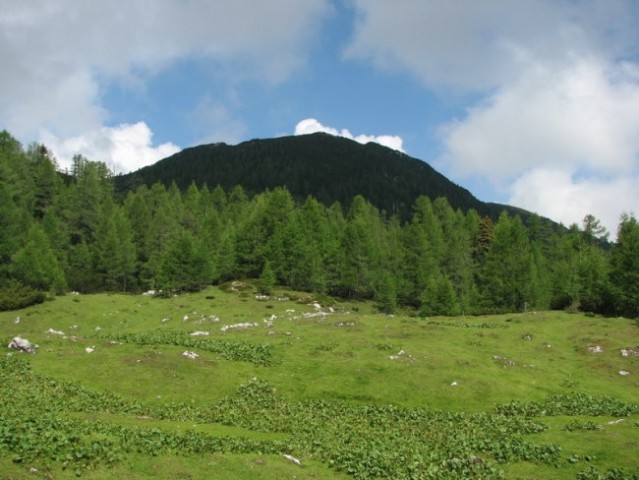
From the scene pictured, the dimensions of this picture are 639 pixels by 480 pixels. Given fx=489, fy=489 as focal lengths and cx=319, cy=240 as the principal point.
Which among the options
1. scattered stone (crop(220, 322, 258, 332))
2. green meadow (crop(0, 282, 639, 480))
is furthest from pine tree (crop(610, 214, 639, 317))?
scattered stone (crop(220, 322, 258, 332))

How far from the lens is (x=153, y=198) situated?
155000 millimetres

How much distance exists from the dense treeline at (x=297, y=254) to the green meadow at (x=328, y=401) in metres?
21.9

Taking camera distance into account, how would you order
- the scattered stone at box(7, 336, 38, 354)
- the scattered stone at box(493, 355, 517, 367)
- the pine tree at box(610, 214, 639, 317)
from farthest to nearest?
the pine tree at box(610, 214, 639, 317)
the scattered stone at box(493, 355, 517, 367)
the scattered stone at box(7, 336, 38, 354)

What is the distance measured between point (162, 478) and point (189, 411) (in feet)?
44.4

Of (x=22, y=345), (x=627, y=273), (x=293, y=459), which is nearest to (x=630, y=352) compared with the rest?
(x=627, y=273)

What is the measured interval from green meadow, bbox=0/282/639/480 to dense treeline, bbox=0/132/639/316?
21.9 metres

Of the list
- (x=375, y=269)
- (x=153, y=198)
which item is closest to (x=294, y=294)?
(x=375, y=269)

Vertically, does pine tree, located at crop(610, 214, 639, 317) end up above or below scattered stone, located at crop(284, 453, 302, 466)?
above

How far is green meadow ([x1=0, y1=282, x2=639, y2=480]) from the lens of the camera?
20.0m

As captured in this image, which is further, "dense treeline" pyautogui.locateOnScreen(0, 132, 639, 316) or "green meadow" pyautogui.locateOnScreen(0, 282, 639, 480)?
"dense treeline" pyautogui.locateOnScreen(0, 132, 639, 316)

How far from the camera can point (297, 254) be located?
4126 inches

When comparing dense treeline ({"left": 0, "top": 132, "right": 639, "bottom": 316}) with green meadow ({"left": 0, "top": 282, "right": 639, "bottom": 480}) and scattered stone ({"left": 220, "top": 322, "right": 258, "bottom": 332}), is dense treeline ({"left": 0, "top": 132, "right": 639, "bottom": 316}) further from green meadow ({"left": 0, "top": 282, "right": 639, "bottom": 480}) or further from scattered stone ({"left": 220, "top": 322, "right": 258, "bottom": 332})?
scattered stone ({"left": 220, "top": 322, "right": 258, "bottom": 332})

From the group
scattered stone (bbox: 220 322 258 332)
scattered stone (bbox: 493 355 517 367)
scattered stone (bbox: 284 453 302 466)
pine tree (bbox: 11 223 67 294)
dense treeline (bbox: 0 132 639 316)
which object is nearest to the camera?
scattered stone (bbox: 284 453 302 466)

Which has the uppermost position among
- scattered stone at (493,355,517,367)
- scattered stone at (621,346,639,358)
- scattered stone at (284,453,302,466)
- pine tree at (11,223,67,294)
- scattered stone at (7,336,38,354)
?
pine tree at (11,223,67,294)
